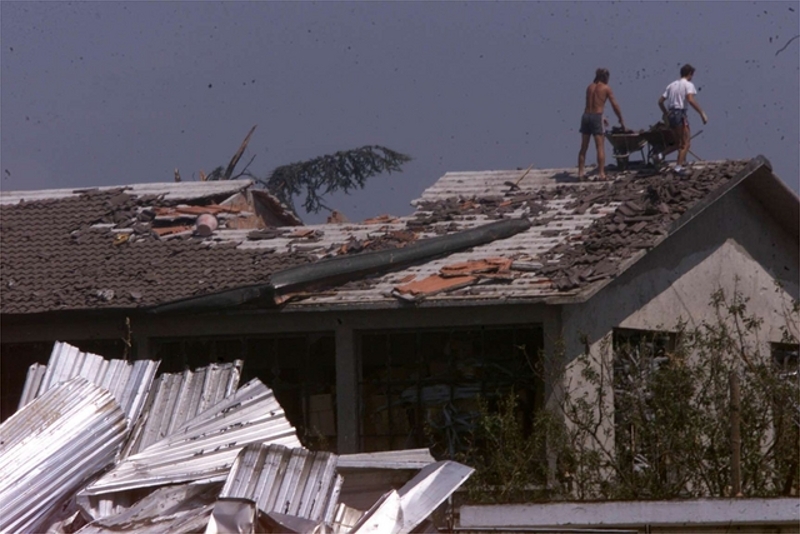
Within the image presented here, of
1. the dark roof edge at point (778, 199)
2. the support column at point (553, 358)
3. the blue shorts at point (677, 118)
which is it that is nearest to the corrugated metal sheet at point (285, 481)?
the support column at point (553, 358)

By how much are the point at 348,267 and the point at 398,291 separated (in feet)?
2.40

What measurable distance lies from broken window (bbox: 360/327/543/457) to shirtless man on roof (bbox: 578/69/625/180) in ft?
14.0

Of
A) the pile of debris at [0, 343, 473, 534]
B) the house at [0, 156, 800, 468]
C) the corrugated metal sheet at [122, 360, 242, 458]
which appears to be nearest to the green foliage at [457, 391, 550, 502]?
the house at [0, 156, 800, 468]

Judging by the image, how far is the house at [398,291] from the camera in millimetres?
10664

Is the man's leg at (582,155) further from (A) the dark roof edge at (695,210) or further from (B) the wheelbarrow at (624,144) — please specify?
(A) the dark roof edge at (695,210)

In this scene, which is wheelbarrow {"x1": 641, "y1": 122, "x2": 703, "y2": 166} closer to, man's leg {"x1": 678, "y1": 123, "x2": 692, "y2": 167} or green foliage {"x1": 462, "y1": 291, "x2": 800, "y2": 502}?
man's leg {"x1": 678, "y1": 123, "x2": 692, "y2": 167}

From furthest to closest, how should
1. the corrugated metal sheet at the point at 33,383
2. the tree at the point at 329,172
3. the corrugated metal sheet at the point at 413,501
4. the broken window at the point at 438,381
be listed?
the tree at the point at 329,172 → the broken window at the point at 438,381 → the corrugated metal sheet at the point at 33,383 → the corrugated metal sheet at the point at 413,501

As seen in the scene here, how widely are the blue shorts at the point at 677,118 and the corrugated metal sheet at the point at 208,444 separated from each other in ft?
29.0

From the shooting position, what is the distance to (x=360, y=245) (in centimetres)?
1210

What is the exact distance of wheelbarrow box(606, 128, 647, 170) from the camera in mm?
14266

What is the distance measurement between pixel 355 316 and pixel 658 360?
2.88 metres

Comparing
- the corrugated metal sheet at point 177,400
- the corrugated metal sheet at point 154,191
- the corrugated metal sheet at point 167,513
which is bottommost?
the corrugated metal sheet at point 167,513

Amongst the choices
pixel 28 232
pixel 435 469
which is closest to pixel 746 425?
pixel 435 469

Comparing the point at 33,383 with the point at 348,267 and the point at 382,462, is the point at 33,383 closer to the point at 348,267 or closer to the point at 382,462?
the point at 382,462
